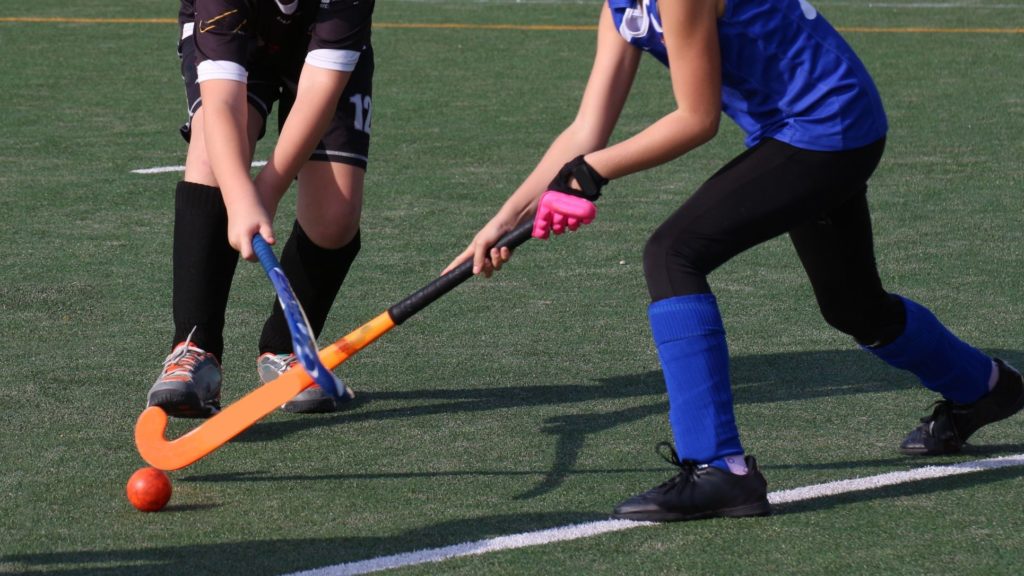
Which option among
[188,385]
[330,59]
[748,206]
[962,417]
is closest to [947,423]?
[962,417]

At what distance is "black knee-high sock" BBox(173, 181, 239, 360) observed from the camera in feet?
14.7

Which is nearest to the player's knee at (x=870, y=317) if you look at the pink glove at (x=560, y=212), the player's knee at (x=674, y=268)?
the player's knee at (x=674, y=268)

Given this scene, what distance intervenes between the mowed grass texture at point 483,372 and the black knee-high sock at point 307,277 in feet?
0.57

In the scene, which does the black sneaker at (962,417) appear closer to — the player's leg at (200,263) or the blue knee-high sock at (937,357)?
the blue knee-high sock at (937,357)

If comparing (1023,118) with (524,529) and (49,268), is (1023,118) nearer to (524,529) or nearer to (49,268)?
(49,268)

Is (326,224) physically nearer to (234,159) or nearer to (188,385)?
(188,385)

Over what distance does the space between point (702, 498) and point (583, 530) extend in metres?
0.28

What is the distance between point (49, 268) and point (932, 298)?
336 centimetres

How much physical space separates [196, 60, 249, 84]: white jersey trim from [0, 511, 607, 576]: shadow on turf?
1.21 metres

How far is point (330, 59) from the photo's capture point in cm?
422

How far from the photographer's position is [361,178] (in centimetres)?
482

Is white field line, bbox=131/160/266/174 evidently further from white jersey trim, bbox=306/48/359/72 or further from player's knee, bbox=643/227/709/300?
player's knee, bbox=643/227/709/300

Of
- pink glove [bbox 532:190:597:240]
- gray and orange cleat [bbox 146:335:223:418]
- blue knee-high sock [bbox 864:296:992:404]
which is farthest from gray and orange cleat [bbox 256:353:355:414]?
blue knee-high sock [bbox 864:296:992:404]

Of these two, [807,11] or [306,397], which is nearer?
[807,11]
